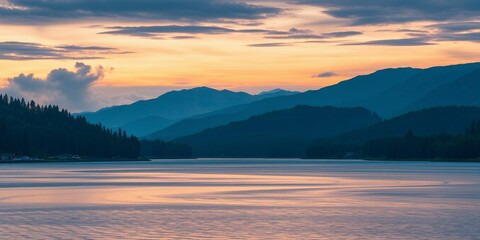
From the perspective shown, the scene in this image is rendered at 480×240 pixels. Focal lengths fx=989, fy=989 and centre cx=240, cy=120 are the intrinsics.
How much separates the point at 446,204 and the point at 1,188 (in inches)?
2192

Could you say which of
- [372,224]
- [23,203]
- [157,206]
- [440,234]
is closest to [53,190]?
[23,203]

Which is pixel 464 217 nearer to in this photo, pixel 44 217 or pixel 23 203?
pixel 44 217

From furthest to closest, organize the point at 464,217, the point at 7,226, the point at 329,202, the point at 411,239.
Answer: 1. the point at 329,202
2. the point at 464,217
3. the point at 7,226
4. the point at 411,239

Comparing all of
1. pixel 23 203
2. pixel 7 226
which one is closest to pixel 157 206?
pixel 23 203

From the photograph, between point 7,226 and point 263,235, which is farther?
point 7,226

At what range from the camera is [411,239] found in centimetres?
6038

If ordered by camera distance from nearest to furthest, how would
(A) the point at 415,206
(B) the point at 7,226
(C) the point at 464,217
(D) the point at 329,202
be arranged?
(B) the point at 7,226 → (C) the point at 464,217 → (A) the point at 415,206 → (D) the point at 329,202

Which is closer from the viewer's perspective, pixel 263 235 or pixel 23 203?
pixel 263 235

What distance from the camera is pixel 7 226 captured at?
67.8 m

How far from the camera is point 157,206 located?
86.4 m

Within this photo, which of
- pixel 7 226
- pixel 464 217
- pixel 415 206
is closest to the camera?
pixel 7 226

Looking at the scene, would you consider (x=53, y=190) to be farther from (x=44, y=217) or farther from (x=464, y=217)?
(x=464, y=217)

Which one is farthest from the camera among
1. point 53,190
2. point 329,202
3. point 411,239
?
point 53,190

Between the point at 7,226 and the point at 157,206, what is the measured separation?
2057 centimetres
